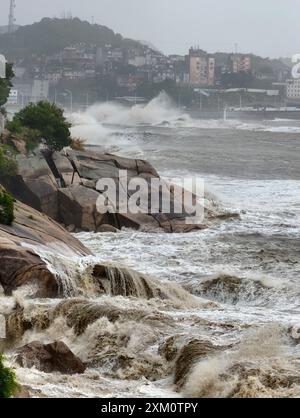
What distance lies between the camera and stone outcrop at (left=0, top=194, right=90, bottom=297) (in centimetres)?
1647

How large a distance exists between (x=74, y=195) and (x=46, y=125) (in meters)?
6.88

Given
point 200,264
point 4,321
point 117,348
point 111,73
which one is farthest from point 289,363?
point 111,73

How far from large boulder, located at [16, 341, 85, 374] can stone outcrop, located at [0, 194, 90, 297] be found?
337 centimetres

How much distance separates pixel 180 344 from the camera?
45.4ft

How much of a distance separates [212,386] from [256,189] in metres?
24.2

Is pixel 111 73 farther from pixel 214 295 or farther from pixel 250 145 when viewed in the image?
pixel 214 295

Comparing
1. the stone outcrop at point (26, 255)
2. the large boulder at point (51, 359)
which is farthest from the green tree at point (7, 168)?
the large boulder at point (51, 359)

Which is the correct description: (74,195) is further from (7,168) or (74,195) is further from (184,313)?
(184,313)

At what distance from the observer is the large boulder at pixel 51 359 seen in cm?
1271

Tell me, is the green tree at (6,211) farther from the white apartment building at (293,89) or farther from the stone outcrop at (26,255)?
the white apartment building at (293,89)

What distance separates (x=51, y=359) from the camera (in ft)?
42.0

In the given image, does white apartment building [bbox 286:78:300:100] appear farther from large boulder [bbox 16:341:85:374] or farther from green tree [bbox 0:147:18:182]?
large boulder [bbox 16:341:85:374]

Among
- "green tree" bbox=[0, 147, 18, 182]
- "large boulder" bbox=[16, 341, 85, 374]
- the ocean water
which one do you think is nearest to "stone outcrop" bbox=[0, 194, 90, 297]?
the ocean water

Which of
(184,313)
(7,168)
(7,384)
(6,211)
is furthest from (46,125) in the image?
(7,384)
